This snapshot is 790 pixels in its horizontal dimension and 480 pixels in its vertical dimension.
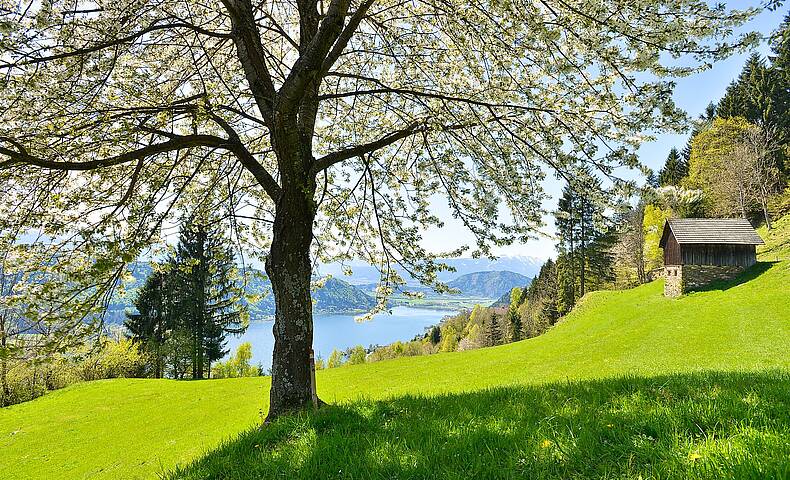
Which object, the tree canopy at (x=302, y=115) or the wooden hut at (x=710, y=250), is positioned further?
the wooden hut at (x=710, y=250)

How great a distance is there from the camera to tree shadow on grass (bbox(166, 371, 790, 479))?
211 centimetres

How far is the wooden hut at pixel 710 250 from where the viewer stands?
2608 cm

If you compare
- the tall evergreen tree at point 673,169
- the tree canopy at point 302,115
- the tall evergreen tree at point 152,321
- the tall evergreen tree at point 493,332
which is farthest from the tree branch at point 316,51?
the tall evergreen tree at point 673,169

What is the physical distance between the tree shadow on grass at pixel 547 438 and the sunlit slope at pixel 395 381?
597 centimetres

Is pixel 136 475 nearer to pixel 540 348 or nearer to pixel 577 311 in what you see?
pixel 540 348

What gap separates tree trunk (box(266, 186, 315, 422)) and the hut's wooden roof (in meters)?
29.7

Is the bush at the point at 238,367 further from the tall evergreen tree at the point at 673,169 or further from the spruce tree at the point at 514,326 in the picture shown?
the tall evergreen tree at the point at 673,169

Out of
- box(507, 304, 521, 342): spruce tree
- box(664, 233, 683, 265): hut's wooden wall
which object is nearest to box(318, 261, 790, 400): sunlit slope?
box(664, 233, 683, 265): hut's wooden wall

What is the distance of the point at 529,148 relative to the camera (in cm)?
557

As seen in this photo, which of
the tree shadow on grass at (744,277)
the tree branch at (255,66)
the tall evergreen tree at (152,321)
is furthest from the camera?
the tall evergreen tree at (152,321)

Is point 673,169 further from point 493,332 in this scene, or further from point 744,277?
point 744,277

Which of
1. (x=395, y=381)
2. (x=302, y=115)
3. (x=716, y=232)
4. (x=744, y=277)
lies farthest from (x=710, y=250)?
(x=302, y=115)

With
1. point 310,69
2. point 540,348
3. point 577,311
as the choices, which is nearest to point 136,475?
point 310,69

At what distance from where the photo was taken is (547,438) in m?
2.62
